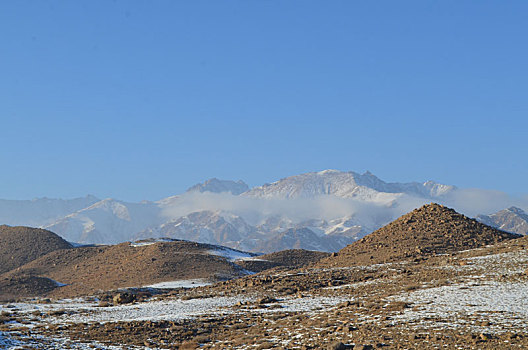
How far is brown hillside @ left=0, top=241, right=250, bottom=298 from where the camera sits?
86.6 m

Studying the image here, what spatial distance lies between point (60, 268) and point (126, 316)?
242 ft

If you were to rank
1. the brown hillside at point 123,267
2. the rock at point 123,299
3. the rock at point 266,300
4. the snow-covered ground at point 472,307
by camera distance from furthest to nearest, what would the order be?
1. the brown hillside at point 123,267
2. the rock at point 123,299
3. the rock at point 266,300
4. the snow-covered ground at point 472,307

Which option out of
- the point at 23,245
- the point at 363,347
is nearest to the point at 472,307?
the point at 363,347

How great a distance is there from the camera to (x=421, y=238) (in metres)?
63.9

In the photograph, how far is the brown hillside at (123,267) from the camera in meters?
86.6

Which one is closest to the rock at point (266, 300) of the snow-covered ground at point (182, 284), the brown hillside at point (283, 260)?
the snow-covered ground at point (182, 284)

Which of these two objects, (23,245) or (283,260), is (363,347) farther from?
(23,245)

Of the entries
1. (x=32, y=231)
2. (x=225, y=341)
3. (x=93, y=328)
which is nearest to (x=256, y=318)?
(x=225, y=341)

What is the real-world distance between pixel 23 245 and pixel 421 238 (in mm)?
98611

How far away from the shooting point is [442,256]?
2125 inches

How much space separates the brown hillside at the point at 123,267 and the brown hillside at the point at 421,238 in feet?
86.7

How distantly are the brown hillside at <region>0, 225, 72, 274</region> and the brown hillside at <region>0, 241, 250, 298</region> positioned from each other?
830 cm

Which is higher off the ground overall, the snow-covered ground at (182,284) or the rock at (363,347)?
the snow-covered ground at (182,284)

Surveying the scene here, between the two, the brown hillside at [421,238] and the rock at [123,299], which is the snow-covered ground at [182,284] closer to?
the brown hillside at [421,238]
